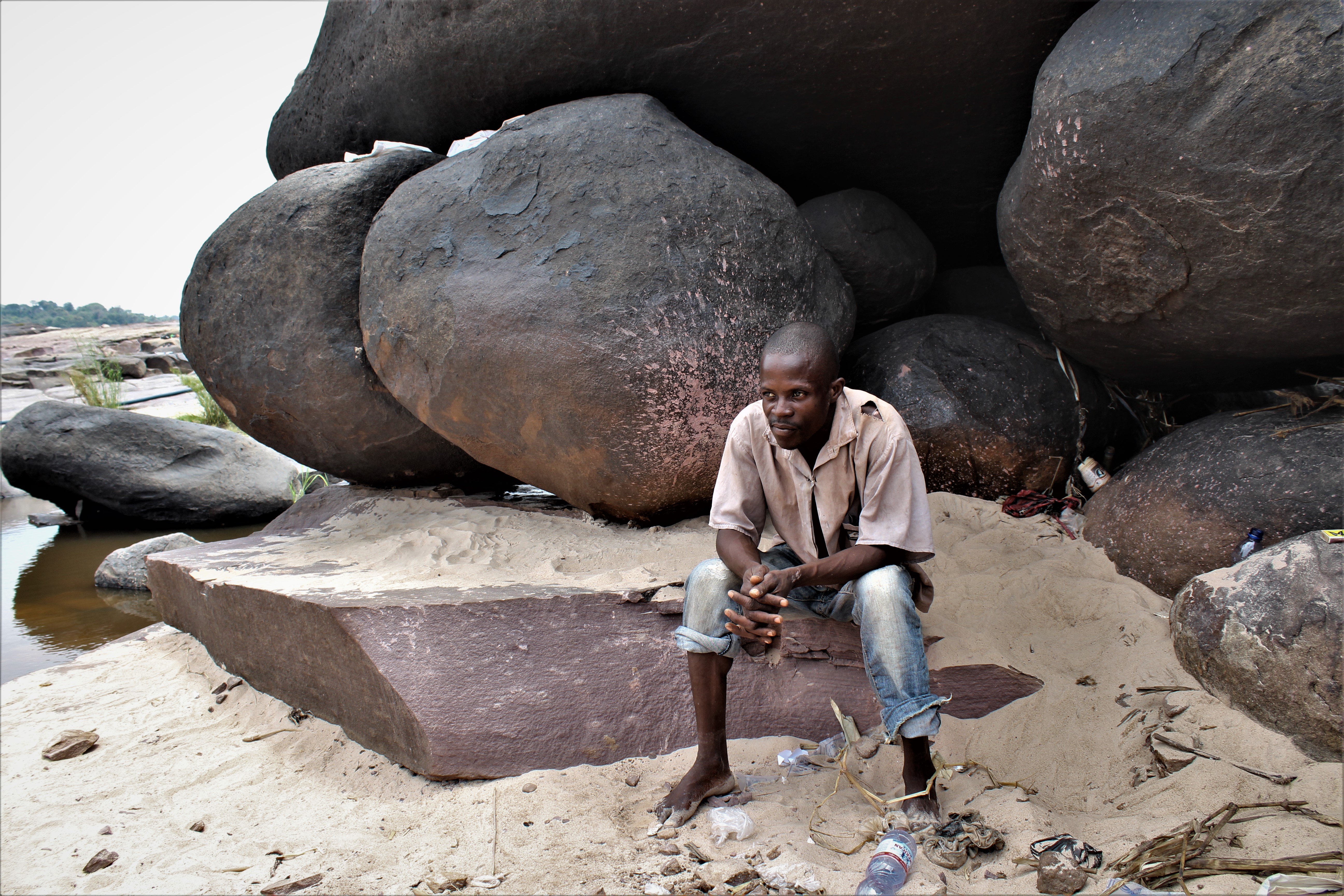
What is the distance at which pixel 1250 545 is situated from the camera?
2266 millimetres

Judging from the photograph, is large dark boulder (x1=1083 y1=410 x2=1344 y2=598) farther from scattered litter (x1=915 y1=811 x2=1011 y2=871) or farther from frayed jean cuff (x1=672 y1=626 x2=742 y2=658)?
frayed jean cuff (x1=672 y1=626 x2=742 y2=658)

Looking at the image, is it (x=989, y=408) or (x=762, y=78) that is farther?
(x=762, y=78)

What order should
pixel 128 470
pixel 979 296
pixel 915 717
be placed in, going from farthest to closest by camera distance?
pixel 128 470
pixel 979 296
pixel 915 717

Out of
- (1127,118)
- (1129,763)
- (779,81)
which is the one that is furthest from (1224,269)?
(779,81)

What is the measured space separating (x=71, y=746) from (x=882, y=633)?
2367 millimetres

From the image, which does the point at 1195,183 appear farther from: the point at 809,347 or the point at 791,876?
the point at 791,876

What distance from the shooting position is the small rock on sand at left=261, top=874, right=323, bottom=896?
1741mm

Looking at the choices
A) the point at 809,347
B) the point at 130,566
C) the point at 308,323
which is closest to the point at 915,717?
the point at 809,347

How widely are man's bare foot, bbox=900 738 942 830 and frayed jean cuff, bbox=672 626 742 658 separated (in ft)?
1.39

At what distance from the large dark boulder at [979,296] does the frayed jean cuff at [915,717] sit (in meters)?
2.39

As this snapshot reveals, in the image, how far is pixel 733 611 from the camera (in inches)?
75.2

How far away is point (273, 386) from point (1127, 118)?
323 centimetres

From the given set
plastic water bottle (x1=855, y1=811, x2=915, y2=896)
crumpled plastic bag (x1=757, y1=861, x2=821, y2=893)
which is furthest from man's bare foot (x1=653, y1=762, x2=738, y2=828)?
plastic water bottle (x1=855, y1=811, x2=915, y2=896)

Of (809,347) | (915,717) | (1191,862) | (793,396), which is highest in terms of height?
(809,347)
